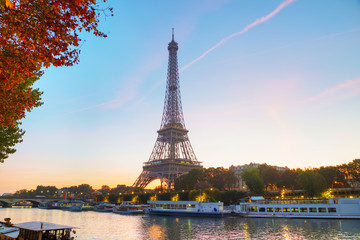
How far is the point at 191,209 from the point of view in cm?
6969

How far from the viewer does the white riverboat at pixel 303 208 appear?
2214 inches

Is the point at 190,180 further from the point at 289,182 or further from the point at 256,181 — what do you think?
the point at 289,182

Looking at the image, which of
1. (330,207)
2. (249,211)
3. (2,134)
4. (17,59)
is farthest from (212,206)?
(17,59)

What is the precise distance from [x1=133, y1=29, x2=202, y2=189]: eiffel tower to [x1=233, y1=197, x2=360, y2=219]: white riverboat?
171ft

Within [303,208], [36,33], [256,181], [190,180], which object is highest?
[36,33]

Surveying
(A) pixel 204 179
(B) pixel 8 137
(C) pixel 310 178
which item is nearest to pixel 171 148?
(A) pixel 204 179

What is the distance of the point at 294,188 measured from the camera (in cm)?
10656

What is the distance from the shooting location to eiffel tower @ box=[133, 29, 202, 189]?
118812 mm

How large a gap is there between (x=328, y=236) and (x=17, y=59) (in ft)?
135

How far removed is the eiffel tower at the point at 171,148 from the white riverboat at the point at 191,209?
125 feet

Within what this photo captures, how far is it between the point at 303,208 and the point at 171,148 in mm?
71214

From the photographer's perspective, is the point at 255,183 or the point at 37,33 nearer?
the point at 37,33

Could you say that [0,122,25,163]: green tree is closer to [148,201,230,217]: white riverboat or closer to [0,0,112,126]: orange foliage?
[0,0,112,126]: orange foliage

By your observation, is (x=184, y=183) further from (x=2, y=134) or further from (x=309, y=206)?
(x=2, y=134)
